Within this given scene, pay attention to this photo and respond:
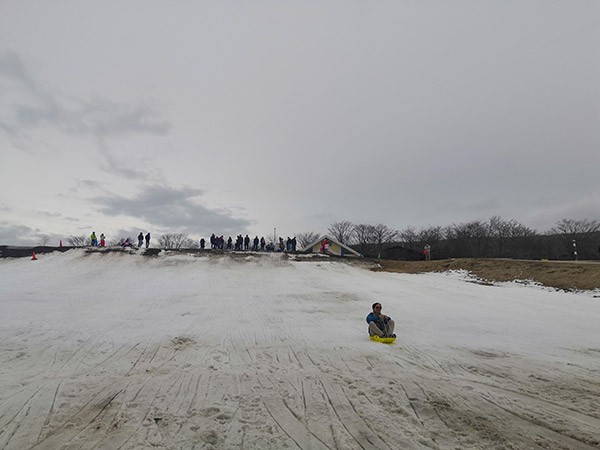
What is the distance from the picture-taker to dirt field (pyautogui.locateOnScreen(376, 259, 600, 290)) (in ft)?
57.9

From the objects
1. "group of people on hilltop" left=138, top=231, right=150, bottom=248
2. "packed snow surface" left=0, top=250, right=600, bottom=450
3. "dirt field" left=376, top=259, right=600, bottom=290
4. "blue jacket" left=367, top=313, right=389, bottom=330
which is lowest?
"packed snow surface" left=0, top=250, right=600, bottom=450

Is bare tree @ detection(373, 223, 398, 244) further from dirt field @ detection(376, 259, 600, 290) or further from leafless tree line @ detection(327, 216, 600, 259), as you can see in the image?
dirt field @ detection(376, 259, 600, 290)

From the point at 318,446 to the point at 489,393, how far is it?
3.02m

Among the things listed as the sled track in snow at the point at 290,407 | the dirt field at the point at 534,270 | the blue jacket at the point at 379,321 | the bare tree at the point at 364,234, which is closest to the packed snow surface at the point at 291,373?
the sled track in snow at the point at 290,407

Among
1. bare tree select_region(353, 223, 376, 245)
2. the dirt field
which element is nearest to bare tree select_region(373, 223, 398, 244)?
bare tree select_region(353, 223, 376, 245)

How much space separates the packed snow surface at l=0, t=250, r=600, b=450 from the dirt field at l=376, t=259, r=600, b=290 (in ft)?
11.8

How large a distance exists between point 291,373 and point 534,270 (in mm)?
20962

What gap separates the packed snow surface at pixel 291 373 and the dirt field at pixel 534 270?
11.8 ft

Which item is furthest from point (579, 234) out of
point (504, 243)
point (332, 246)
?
point (332, 246)

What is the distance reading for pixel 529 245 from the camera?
6706 centimetres

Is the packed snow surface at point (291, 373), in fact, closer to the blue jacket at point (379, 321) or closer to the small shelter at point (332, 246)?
the blue jacket at point (379, 321)

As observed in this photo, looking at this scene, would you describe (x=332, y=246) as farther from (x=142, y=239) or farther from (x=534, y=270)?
(x=534, y=270)

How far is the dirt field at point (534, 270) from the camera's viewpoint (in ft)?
57.9

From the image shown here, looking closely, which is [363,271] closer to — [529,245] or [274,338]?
[274,338]
